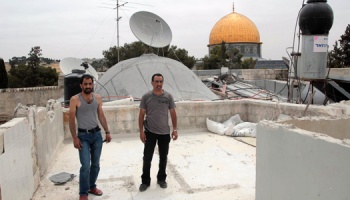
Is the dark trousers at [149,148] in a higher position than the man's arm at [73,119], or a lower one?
lower

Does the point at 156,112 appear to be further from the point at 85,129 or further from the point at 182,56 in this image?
the point at 182,56

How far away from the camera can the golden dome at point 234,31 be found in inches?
2313

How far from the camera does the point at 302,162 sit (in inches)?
98.2

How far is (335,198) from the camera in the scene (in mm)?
2148

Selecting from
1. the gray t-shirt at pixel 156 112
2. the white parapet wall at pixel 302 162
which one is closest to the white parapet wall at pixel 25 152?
the gray t-shirt at pixel 156 112

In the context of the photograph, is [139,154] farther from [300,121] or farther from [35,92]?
[35,92]

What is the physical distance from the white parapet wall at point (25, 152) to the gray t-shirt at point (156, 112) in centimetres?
146

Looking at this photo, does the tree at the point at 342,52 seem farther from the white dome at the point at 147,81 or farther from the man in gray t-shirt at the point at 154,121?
the man in gray t-shirt at the point at 154,121

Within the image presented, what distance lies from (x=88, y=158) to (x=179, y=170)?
1.71 meters

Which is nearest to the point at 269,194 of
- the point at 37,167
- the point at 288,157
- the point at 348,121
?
the point at 288,157

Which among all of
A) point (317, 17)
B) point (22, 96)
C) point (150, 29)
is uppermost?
point (150, 29)

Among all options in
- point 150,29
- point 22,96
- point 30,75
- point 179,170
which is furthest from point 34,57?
point 179,170

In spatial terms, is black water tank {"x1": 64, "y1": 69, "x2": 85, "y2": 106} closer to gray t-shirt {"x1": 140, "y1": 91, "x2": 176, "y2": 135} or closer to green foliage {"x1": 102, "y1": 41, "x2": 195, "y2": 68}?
gray t-shirt {"x1": 140, "y1": 91, "x2": 176, "y2": 135}

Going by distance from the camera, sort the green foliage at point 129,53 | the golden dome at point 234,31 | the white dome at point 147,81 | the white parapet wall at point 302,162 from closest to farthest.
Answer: the white parapet wall at point 302,162, the white dome at point 147,81, the green foliage at point 129,53, the golden dome at point 234,31
